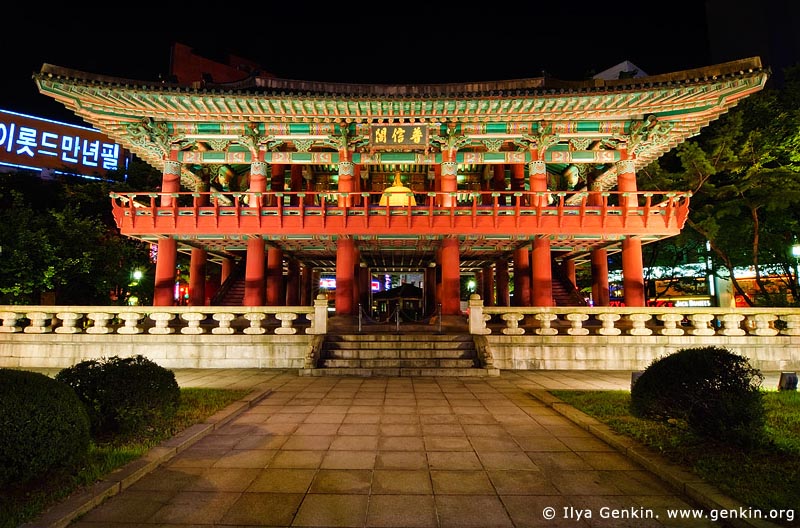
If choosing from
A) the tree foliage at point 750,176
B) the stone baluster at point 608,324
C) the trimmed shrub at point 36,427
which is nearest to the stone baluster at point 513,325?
the stone baluster at point 608,324

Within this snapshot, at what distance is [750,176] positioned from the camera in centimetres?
1827

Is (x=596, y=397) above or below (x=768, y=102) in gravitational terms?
below

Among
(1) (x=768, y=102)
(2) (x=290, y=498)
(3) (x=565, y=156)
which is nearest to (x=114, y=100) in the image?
(2) (x=290, y=498)

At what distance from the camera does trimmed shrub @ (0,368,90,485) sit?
352 cm

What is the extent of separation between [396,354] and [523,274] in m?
10.6

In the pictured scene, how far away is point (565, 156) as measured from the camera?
17672mm

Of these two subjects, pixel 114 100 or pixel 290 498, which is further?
pixel 114 100

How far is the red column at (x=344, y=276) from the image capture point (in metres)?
16.9

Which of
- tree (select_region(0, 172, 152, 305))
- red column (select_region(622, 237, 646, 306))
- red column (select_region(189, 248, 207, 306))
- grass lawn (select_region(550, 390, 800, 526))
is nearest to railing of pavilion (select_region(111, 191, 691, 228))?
red column (select_region(622, 237, 646, 306))

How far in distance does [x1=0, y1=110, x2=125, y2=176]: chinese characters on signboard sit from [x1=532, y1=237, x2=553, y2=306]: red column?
125 feet

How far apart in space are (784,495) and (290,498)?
461 centimetres

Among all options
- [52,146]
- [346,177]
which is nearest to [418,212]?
[346,177]

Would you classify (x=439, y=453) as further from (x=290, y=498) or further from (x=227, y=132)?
(x=227, y=132)

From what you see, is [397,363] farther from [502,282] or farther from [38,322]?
[502,282]
